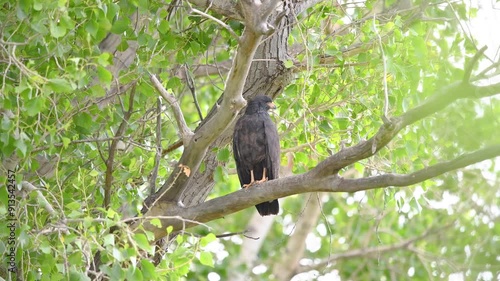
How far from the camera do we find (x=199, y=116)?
20.9 ft

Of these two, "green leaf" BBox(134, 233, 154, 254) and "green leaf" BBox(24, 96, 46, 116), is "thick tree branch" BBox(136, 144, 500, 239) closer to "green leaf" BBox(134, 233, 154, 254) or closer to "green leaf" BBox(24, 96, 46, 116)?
"green leaf" BBox(134, 233, 154, 254)

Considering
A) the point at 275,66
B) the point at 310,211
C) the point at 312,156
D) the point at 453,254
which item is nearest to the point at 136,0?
the point at 275,66

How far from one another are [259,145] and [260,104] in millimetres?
493

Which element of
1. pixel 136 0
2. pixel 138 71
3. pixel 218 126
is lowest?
pixel 218 126

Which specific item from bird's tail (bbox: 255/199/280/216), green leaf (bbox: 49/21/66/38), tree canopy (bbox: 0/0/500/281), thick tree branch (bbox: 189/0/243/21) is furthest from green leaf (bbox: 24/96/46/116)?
bird's tail (bbox: 255/199/280/216)

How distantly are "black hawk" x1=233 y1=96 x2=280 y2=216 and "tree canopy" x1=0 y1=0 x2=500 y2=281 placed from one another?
0.50 ft

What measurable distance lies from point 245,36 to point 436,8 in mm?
2396

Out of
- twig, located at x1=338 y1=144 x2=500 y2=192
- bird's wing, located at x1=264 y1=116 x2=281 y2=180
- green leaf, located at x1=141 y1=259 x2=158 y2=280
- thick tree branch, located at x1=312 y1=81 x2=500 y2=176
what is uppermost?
bird's wing, located at x1=264 y1=116 x2=281 y2=180

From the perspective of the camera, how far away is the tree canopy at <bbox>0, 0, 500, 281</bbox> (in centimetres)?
434

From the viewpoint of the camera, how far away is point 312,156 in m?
6.66

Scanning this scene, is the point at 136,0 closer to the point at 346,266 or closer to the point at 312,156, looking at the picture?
the point at 312,156

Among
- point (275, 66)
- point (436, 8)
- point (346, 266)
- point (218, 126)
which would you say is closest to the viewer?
point (218, 126)

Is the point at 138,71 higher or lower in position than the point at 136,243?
higher

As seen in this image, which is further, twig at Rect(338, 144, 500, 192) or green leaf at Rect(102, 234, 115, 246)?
green leaf at Rect(102, 234, 115, 246)
